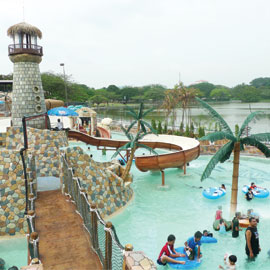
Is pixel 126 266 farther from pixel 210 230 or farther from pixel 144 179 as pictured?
pixel 144 179

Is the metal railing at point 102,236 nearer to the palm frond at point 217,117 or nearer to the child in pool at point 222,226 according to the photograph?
the child in pool at point 222,226

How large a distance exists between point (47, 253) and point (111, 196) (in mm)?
5232

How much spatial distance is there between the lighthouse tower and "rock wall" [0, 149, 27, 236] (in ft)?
14.0

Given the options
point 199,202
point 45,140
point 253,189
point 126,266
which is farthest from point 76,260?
point 253,189

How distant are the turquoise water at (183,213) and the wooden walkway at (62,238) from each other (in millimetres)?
2596

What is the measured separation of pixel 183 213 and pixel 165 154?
3.74 m

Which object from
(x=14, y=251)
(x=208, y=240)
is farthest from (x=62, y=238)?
(x=208, y=240)

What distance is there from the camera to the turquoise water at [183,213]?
8789 mm

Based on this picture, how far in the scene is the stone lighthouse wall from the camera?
1333cm

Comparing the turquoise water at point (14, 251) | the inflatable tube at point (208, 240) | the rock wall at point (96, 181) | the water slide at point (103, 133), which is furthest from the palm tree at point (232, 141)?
the water slide at point (103, 133)

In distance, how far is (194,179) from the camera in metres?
16.2

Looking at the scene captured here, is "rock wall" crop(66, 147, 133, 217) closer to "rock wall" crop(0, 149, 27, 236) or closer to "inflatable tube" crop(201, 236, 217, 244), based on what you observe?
"rock wall" crop(0, 149, 27, 236)

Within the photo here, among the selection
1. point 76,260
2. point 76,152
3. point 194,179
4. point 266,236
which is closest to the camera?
point 76,260

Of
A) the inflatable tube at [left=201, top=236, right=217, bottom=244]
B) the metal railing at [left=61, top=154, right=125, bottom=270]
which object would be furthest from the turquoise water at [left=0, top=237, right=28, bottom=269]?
the inflatable tube at [left=201, top=236, right=217, bottom=244]
